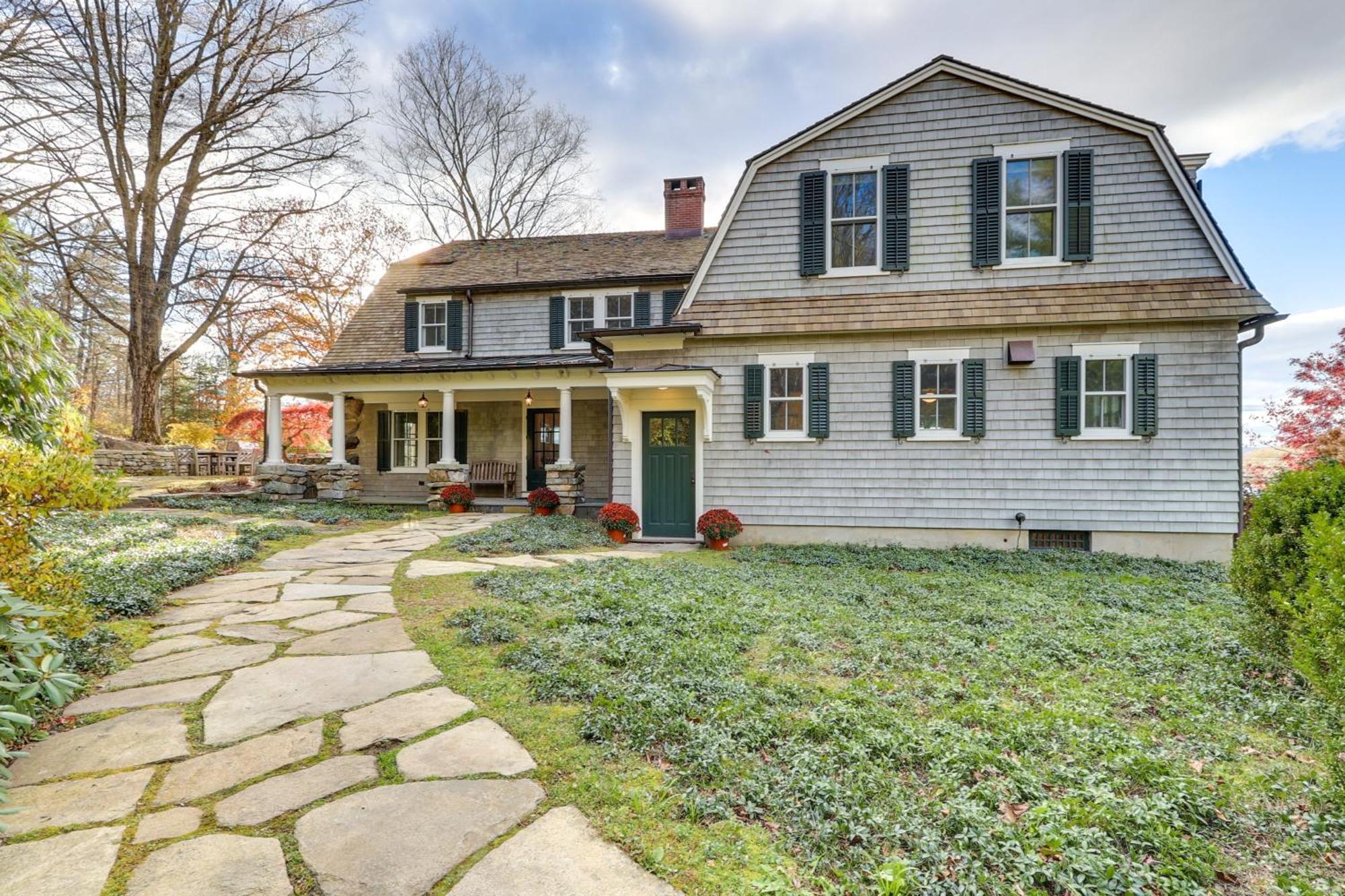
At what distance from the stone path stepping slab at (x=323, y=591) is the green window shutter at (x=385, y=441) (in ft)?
31.9

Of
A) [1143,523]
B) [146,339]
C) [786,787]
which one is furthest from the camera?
[146,339]

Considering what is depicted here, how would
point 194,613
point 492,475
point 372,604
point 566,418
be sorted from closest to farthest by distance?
Result: point 194,613 < point 372,604 < point 566,418 < point 492,475

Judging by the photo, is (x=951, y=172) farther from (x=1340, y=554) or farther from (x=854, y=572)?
(x=1340, y=554)

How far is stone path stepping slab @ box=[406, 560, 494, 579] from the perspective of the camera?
5.69 meters

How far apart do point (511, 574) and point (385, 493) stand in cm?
1025

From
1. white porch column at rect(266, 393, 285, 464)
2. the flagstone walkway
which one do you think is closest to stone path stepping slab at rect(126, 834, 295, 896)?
the flagstone walkway

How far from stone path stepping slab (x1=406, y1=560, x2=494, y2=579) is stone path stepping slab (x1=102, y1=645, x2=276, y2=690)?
2056mm

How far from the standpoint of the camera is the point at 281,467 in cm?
1263

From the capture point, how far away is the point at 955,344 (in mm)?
8398

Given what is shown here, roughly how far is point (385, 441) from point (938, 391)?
12.5 meters

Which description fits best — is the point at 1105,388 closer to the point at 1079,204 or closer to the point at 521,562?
the point at 1079,204

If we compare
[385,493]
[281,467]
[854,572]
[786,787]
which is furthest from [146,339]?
[786,787]

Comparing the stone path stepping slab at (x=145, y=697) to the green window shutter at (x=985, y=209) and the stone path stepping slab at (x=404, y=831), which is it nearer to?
the stone path stepping slab at (x=404, y=831)

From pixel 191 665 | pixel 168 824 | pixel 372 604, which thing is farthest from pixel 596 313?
pixel 168 824
